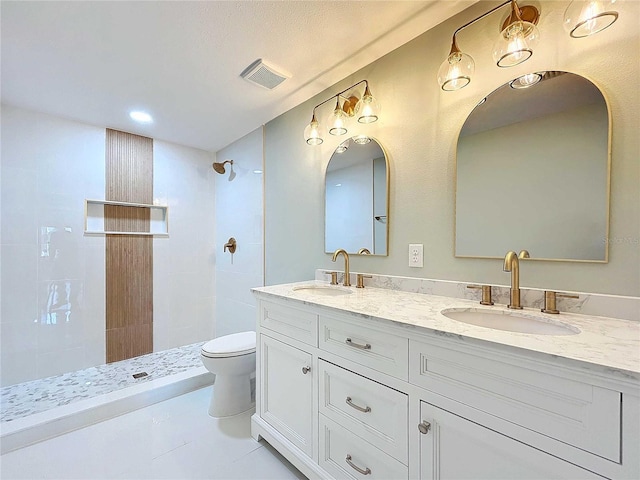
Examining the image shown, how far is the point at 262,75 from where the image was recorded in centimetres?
176

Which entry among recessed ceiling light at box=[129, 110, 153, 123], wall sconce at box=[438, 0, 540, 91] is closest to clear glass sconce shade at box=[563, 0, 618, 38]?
wall sconce at box=[438, 0, 540, 91]

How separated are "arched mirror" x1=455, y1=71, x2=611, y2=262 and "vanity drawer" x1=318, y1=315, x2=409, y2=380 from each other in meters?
0.61

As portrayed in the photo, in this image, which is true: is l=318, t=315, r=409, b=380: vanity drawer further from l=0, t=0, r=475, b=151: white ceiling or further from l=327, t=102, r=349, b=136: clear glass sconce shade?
l=0, t=0, r=475, b=151: white ceiling

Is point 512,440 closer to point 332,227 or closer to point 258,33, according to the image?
point 332,227

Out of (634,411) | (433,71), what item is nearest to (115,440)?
(634,411)

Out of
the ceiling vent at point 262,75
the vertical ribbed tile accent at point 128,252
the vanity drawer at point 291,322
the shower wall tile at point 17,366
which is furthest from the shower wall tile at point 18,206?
the vanity drawer at point 291,322

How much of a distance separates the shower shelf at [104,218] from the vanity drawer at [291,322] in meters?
1.91

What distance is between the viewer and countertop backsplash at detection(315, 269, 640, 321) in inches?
37.0

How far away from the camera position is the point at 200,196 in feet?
10.4

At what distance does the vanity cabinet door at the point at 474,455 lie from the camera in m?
0.68

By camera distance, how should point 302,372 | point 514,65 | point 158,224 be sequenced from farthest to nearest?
point 158,224, point 302,372, point 514,65

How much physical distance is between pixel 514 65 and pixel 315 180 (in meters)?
1.26

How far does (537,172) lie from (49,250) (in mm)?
3333

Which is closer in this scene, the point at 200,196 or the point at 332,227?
the point at 332,227
